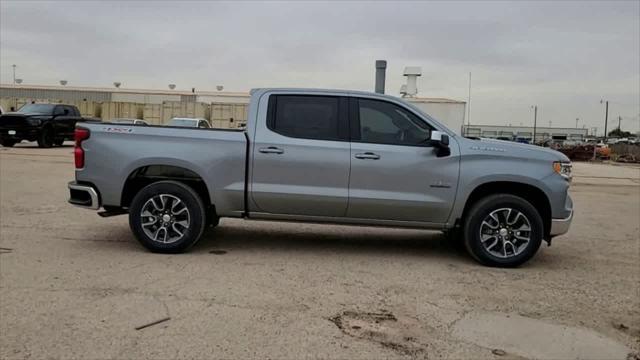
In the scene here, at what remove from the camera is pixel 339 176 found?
657 cm

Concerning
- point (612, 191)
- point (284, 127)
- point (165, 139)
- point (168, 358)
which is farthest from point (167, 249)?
point (612, 191)

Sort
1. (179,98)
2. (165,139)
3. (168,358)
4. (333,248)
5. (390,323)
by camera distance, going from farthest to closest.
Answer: (179,98) < (333,248) < (165,139) < (390,323) < (168,358)

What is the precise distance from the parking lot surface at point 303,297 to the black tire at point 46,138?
710 inches

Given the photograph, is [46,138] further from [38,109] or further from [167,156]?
[167,156]

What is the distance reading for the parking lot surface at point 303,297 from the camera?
4148 millimetres

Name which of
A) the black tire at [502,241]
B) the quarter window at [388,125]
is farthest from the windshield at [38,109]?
the black tire at [502,241]

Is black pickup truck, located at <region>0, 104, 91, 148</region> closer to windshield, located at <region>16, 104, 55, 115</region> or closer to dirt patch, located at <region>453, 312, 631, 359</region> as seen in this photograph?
windshield, located at <region>16, 104, 55, 115</region>

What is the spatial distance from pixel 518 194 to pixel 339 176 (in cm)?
213

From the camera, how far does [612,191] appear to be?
16.2 metres

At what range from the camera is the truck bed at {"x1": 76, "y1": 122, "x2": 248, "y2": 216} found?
6.61 metres

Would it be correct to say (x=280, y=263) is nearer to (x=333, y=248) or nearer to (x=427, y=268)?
(x=333, y=248)

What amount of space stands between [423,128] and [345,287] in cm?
220

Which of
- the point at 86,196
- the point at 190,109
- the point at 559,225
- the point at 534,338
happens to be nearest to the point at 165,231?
the point at 86,196

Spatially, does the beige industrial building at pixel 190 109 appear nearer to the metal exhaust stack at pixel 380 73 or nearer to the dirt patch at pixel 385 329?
the metal exhaust stack at pixel 380 73
